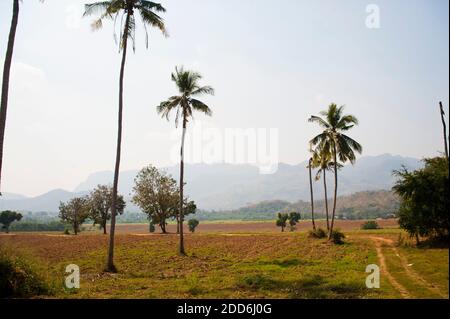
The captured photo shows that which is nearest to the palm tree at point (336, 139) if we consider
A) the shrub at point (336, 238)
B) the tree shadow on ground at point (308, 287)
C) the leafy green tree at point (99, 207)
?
the shrub at point (336, 238)

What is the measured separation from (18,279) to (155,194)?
161 ft

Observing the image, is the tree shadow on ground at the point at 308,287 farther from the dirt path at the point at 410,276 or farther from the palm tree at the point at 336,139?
the palm tree at the point at 336,139

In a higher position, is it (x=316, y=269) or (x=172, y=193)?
(x=172, y=193)

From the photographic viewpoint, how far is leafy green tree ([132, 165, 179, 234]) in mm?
63469

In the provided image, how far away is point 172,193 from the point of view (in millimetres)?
64188

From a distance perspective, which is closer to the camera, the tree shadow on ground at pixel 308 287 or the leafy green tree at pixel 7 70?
the tree shadow on ground at pixel 308 287

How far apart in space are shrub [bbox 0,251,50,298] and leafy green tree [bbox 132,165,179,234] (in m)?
47.8

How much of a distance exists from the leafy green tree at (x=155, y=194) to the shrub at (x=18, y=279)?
157ft

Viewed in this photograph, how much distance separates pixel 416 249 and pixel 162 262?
714 inches

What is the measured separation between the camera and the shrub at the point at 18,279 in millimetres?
14336

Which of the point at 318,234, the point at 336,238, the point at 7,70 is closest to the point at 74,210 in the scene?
the point at 318,234

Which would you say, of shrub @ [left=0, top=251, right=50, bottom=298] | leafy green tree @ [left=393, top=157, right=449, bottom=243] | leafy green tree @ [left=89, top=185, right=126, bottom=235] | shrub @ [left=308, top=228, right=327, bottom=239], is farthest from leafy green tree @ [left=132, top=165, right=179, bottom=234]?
shrub @ [left=0, top=251, right=50, bottom=298]
